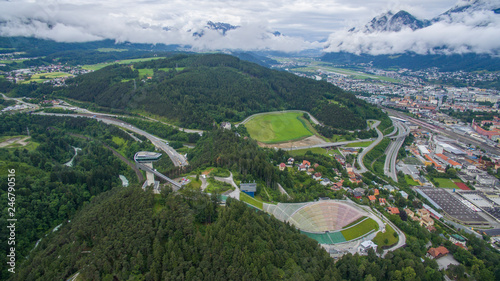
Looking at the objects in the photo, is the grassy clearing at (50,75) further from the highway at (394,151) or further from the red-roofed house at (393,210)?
the red-roofed house at (393,210)

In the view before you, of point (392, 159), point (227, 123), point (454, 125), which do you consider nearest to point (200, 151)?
point (227, 123)

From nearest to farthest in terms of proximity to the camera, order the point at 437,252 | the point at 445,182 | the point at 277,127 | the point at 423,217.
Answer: the point at 437,252 < the point at 423,217 < the point at 445,182 < the point at 277,127

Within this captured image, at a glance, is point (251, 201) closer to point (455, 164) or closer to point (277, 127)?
point (277, 127)

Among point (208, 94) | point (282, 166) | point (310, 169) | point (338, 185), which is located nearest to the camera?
point (338, 185)

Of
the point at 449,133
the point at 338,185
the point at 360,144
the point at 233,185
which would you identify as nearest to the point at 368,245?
the point at 338,185

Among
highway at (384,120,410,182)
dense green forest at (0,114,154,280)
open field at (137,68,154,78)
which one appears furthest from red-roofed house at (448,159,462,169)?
Answer: open field at (137,68,154,78)

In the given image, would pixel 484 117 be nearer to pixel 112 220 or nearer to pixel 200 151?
pixel 200 151
